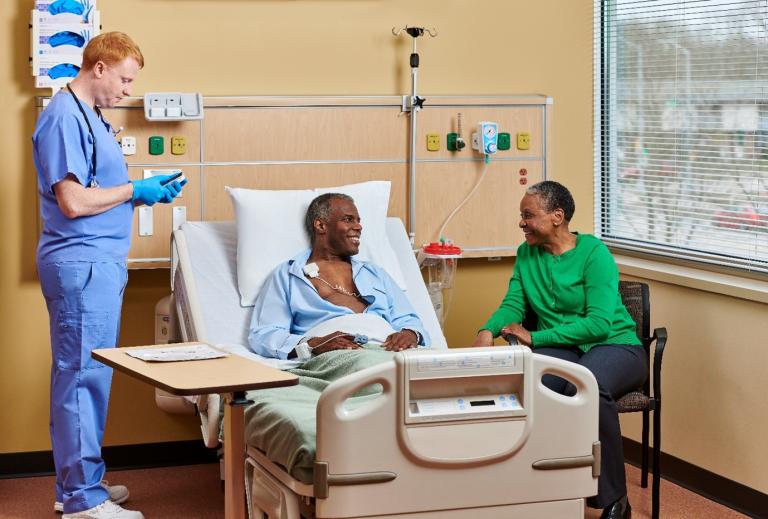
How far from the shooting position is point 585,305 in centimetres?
358

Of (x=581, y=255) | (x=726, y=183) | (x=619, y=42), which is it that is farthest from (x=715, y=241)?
(x=619, y=42)

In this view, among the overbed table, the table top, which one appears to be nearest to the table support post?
the overbed table

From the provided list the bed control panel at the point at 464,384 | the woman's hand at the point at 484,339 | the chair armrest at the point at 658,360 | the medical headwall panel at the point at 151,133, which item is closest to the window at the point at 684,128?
the chair armrest at the point at 658,360

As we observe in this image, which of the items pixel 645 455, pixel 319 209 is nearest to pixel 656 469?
pixel 645 455

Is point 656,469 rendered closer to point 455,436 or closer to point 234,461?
point 455,436

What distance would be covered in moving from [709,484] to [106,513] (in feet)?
7.02

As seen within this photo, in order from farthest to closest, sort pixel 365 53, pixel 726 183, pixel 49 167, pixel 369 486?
pixel 365 53 < pixel 726 183 < pixel 49 167 < pixel 369 486

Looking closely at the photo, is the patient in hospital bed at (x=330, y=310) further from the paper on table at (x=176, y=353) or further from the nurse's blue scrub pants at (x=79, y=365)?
the nurse's blue scrub pants at (x=79, y=365)

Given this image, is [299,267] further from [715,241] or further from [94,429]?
[715,241]

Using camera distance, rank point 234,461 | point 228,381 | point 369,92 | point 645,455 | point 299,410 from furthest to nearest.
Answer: point 369,92 < point 645,455 < point 299,410 < point 234,461 < point 228,381

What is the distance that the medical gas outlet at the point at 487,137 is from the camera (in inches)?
170

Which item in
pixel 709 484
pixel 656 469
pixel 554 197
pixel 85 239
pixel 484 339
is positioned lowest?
pixel 709 484

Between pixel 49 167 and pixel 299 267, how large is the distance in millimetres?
893

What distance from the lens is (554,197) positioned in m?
3.59
